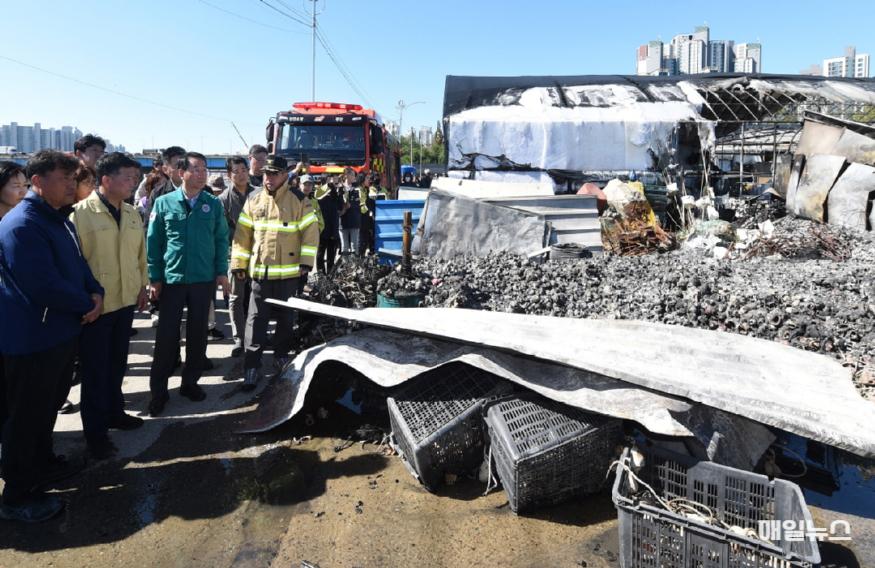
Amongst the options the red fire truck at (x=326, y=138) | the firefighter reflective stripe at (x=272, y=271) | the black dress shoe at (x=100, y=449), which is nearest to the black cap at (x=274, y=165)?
the firefighter reflective stripe at (x=272, y=271)

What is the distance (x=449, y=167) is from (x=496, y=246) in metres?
6.06

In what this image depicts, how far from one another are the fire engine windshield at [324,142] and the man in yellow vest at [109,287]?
26.4ft

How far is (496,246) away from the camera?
845cm

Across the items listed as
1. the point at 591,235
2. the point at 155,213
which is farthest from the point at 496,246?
the point at 155,213

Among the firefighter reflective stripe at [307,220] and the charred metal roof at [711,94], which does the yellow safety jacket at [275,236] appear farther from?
the charred metal roof at [711,94]

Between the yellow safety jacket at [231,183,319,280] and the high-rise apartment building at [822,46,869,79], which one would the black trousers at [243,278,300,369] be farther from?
the high-rise apartment building at [822,46,869,79]

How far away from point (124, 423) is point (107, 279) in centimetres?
110

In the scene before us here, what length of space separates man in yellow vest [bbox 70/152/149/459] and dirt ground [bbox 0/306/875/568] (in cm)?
22

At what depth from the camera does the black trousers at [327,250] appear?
877cm

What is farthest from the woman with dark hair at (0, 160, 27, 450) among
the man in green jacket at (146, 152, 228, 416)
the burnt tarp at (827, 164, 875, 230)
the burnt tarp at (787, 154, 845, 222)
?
the burnt tarp at (787, 154, 845, 222)

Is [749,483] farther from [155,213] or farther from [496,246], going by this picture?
[496,246]

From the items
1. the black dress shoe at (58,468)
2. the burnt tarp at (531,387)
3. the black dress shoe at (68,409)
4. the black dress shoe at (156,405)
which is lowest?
the black dress shoe at (58,468)

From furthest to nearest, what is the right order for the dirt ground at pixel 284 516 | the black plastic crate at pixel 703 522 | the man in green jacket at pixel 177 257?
the man in green jacket at pixel 177 257
the dirt ground at pixel 284 516
the black plastic crate at pixel 703 522

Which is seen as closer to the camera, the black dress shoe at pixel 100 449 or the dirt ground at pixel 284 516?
the dirt ground at pixel 284 516
